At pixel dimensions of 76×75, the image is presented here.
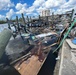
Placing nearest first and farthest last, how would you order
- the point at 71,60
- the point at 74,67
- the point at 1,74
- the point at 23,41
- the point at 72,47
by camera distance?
the point at 74,67 < the point at 71,60 < the point at 72,47 < the point at 1,74 < the point at 23,41

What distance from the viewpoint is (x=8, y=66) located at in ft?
23.3

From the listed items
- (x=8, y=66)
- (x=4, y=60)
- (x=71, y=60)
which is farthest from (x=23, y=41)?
(x=71, y=60)

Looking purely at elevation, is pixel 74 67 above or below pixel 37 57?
above

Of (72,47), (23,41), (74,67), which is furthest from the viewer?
(23,41)

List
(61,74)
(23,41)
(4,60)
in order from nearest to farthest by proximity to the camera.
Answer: (61,74) → (4,60) → (23,41)

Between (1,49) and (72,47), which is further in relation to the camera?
(1,49)

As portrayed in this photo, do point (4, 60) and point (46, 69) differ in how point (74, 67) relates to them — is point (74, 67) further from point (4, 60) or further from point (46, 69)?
point (4, 60)

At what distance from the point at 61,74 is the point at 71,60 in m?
1.15

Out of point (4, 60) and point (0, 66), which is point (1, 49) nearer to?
point (0, 66)

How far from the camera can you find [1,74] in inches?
253

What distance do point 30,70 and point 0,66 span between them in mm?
2807

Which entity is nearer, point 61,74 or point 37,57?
point 61,74

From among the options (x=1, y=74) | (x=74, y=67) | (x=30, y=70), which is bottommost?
(x=1, y=74)

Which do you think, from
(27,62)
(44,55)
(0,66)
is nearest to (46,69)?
(44,55)
